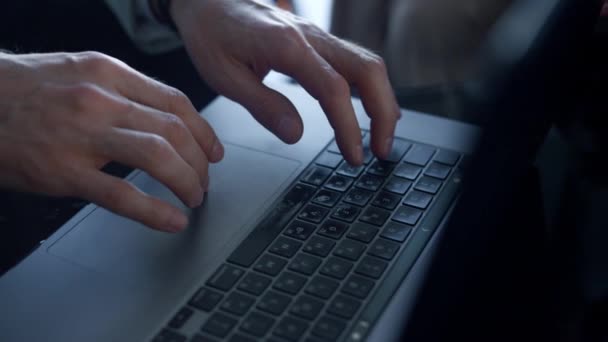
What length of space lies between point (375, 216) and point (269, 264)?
0.33ft

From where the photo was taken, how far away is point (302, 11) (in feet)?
4.20

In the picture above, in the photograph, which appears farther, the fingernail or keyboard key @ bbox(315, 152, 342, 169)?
keyboard key @ bbox(315, 152, 342, 169)

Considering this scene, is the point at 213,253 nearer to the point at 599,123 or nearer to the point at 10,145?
the point at 10,145

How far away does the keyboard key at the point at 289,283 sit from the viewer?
1.43 ft

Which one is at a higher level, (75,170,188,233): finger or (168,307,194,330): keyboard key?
(75,170,188,233): finger

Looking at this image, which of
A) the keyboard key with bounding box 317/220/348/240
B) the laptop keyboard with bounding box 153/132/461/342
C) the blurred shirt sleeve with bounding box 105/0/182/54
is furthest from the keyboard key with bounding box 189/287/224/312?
the blurred shirt sleeve with bounding box 105/0/182/54

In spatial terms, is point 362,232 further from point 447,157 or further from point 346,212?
point 447,157

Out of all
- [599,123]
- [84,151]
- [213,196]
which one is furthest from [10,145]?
[599,123]

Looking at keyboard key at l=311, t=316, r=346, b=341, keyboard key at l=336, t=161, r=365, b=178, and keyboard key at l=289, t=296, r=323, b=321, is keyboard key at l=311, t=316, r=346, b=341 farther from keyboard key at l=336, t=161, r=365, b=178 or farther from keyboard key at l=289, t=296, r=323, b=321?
keyboard key at l=336, t=161, r=365, b=178

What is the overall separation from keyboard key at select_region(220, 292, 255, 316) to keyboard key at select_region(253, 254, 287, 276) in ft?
0.09

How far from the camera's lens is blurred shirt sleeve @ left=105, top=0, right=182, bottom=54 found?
0.84 meters

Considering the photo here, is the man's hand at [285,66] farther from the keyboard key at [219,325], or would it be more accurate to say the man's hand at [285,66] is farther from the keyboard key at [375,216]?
the keyboard key at [219,325]

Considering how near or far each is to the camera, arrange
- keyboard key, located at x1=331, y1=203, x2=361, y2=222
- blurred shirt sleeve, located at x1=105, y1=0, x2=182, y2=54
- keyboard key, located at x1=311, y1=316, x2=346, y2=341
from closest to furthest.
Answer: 1. keyboard key, located at x1=311, y1=316, x2=346, y2=341
2. keyboard key, located at x1=331, y1=203, x2=361, y2=222
3. blurred shirt sleeve, located at x1=105, y1=0, x2=182, y2=54

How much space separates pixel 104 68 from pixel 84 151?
0.09 metres
